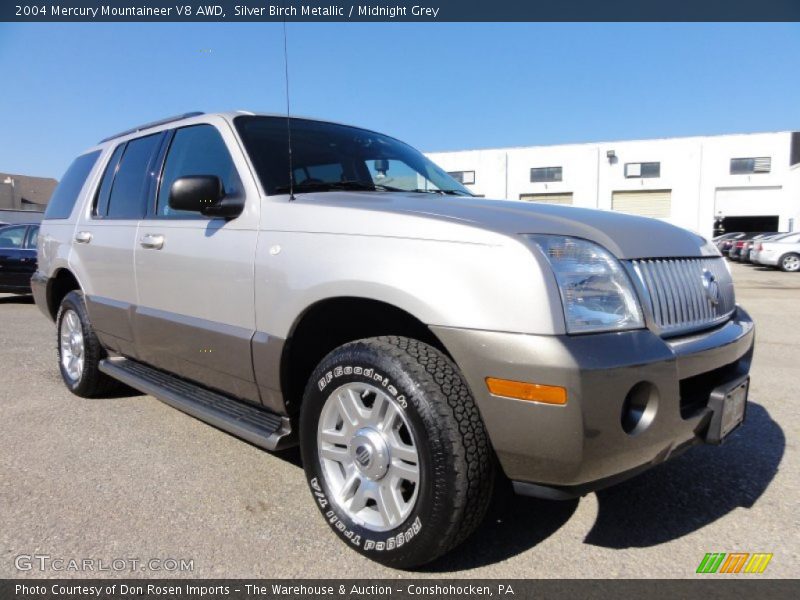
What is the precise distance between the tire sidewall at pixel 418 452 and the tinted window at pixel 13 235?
10.7 m

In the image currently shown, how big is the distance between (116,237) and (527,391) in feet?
9.93

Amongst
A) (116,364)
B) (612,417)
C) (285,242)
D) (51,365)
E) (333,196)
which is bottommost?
(51,365)

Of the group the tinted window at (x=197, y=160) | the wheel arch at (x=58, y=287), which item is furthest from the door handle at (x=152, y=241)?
the wheel arch at (x=58, y=287)

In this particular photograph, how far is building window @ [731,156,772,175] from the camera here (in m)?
39.8

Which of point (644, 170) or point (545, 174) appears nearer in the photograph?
point (644, 170)

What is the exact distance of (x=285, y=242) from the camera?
2531 millimetres

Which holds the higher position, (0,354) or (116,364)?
(116,364)

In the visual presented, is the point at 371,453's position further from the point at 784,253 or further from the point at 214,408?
the point at 784,253

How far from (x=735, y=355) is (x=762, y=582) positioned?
846 mm

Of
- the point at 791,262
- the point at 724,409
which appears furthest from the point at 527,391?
the point at 791,262

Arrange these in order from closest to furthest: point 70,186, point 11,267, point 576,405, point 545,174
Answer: point 576,405
point 70,186
point 11,267
point 545,174

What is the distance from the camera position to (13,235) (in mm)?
10812

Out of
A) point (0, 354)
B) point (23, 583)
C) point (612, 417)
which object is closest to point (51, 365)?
point (0, 354)

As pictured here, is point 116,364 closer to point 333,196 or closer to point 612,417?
point 333,196
